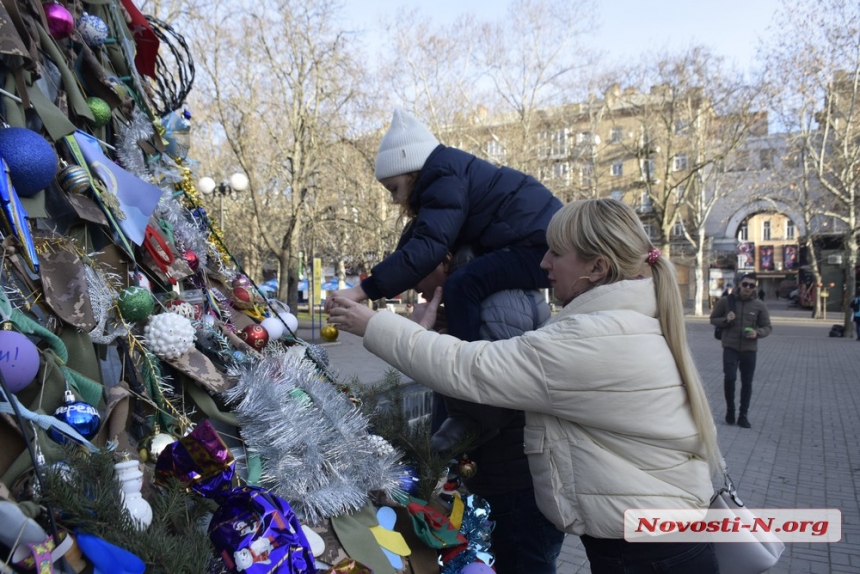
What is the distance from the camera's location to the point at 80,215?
1462 mm

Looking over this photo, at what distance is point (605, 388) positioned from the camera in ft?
4.72

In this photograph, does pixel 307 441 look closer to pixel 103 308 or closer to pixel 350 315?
pixel 350 315

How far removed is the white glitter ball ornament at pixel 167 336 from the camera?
146cm

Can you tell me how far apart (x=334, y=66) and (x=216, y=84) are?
3.01m

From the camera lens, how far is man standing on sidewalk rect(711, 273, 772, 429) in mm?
7609

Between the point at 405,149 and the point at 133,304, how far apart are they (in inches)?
40.9

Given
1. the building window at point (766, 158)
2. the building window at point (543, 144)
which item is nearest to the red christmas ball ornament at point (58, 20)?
the building window at point (543, 144)

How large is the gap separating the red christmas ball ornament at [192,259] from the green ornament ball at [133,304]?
49 centimetres

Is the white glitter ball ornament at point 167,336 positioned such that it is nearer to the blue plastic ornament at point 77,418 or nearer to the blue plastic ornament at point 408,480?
the blue plastic ornament at point 77,418

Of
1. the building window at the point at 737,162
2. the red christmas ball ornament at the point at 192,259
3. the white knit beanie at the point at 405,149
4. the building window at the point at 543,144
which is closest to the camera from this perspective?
the red christmas ball ornament at the point at 192,259

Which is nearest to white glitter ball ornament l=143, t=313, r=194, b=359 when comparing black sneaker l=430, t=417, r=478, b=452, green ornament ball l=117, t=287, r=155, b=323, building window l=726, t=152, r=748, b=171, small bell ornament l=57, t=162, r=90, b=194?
green ornament ball l=117, t=287, r=155, b=323

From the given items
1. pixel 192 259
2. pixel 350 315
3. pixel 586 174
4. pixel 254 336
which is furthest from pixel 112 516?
pixel 586 174

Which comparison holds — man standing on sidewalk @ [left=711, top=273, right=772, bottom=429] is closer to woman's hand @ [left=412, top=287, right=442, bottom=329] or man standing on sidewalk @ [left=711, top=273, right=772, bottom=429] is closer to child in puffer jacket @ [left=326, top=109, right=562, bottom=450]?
child in puffer jacket @ [left=326, top=109, right=562, bottom=450]

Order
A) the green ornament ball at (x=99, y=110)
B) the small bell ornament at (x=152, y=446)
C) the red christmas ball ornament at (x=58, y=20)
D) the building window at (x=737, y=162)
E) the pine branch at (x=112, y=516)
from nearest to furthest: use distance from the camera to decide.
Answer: the pine branch at (x=112, y=516) < the small bell ornament at (x=152, y=446) < the red christmas ball ornament at (x=58, y=20) < the green ornament ball at (x=99, y=110) < the building window at (x=737, y=162)
